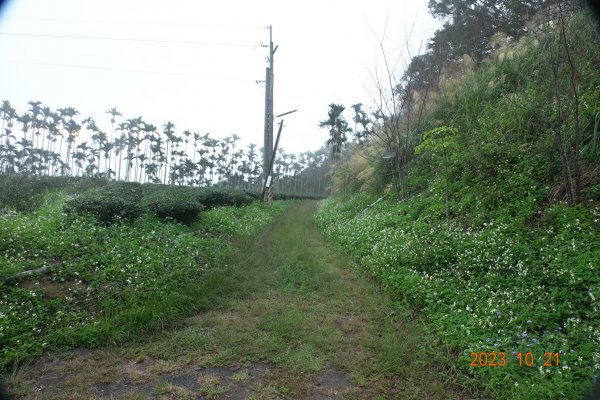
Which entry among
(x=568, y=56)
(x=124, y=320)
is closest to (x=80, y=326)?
(x=124, y=320)

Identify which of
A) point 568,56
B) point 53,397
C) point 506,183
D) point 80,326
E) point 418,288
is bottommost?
point 53,397

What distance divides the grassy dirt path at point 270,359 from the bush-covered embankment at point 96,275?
27cm

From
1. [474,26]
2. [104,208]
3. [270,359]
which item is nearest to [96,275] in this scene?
[104,208]

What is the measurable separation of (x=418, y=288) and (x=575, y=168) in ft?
9.13

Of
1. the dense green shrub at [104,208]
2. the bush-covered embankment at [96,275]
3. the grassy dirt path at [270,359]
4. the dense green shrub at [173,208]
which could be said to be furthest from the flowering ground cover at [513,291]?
the dense green shrub at [104,208]

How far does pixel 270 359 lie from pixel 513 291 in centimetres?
269

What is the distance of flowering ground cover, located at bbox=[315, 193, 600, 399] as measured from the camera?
246 centimetres

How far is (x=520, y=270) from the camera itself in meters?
3.63

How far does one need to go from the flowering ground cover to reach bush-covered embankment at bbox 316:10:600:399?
1cm

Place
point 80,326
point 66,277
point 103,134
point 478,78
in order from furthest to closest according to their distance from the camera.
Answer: point 103,134 < point 478,78 < point 66,277 < point 80,326

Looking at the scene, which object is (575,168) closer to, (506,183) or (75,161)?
(506,183)

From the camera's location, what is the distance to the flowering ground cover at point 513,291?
2459mm

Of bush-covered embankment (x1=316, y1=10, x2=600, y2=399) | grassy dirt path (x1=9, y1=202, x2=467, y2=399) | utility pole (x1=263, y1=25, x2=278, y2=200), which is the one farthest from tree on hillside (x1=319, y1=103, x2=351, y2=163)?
grassy dirt path (x1=9, y1=202, x2=467, y2=399)

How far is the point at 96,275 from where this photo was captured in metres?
4.00
